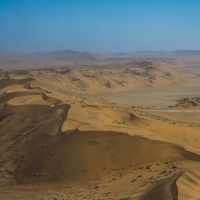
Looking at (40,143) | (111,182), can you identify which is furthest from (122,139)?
(40,143)

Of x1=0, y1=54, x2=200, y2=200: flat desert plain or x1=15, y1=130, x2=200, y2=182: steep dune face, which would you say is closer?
x1=0, y1=54, x2=200, y2=200: flat desert plain

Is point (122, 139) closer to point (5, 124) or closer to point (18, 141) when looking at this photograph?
point (18, 141)

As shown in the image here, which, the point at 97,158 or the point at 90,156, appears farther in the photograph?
the point at 90,156

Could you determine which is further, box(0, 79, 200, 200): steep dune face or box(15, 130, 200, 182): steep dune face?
box(15, 130, 200, 182): steep dune face

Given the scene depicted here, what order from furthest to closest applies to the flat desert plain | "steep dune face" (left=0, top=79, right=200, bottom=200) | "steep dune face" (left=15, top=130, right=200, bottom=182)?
"steep dune face" (left=15, top=130, right=200, bottom=182) → the flat desert plain → "steep dune face" (left=0, top=79, right=200, bottom=200)

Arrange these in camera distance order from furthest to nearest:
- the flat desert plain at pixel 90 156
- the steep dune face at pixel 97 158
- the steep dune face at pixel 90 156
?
the steep dune face at pixel 90 156, the flat desert plain at pixel 90 156, the steep dune face at pixel 97 158

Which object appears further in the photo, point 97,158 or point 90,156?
point 90,156

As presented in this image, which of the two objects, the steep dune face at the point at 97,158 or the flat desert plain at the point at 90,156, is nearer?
the steep dune face at the point at 97,158

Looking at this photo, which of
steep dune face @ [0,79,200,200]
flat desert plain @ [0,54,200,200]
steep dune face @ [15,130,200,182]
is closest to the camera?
steep dune face @ [0,79,200,200]

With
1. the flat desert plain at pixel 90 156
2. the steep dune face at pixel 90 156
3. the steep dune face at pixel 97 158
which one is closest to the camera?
the steep dune face at pixel 97 158

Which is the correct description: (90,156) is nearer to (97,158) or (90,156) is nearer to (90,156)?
(90,156)

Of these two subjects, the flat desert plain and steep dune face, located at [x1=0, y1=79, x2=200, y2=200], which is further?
the flat desert plain

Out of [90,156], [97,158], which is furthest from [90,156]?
[97,158]
